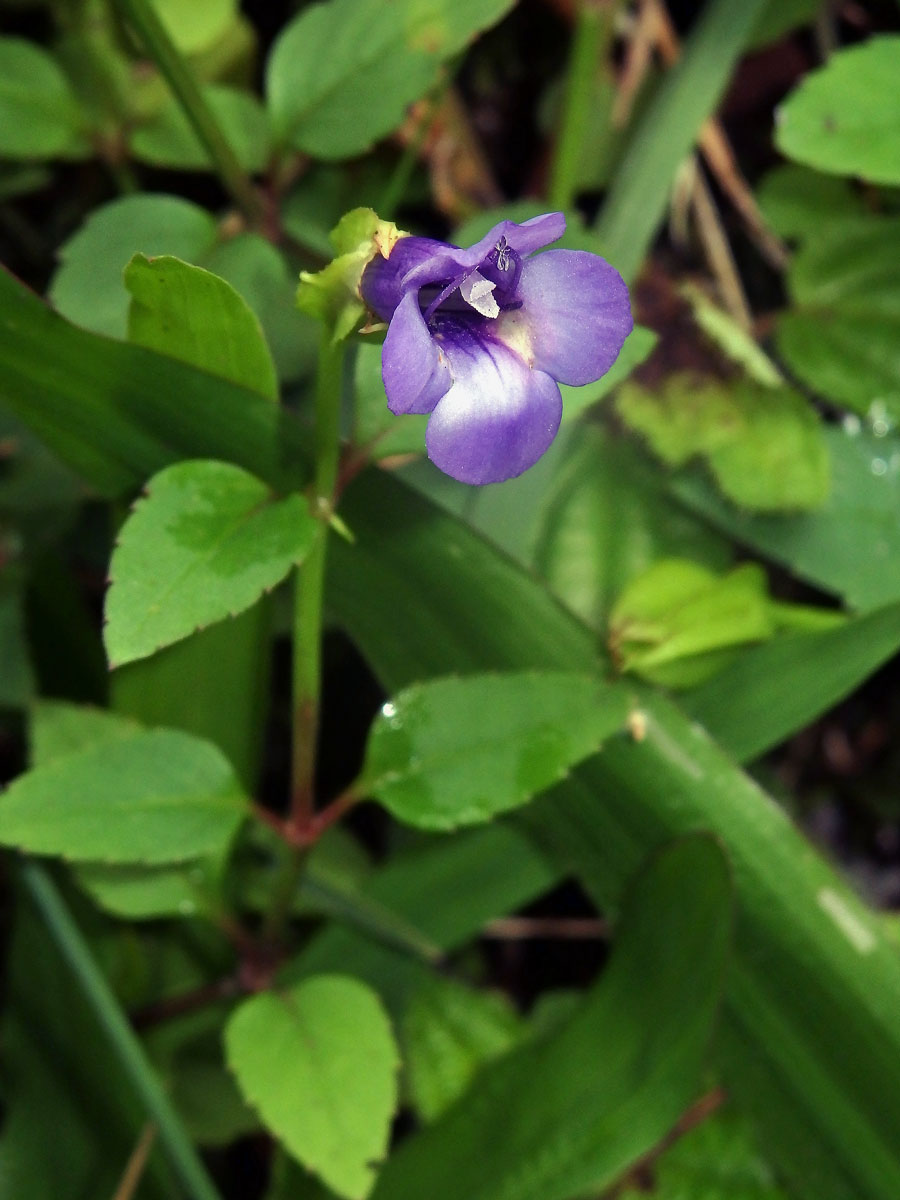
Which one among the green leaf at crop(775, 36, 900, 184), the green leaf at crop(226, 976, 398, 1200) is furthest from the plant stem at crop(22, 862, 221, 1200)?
the green leaf at crop(775, 36, 900, 184)

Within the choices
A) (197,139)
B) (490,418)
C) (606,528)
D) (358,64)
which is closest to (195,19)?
(197,139)

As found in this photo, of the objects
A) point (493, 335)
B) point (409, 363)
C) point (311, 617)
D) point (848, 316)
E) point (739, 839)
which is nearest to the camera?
point (409, 363)

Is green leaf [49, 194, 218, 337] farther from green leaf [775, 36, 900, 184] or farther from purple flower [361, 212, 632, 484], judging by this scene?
green leaf [775, 36, 900, 184]

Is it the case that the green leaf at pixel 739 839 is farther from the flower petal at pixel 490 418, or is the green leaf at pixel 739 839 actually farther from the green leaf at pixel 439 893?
the flower petal at pixel 490 418

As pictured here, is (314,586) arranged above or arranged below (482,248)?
below

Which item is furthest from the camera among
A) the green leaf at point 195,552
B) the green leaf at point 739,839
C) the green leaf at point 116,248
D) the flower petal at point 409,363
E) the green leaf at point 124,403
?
the green leaf at point 116,248

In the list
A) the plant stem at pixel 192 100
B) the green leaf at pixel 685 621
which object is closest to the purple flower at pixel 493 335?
the green leaf at pixel 685 621

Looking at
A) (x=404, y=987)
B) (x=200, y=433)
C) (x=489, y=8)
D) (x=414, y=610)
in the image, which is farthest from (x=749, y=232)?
(x=404, y=987)

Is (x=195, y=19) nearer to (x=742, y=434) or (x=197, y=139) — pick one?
(x=197, y=139)
